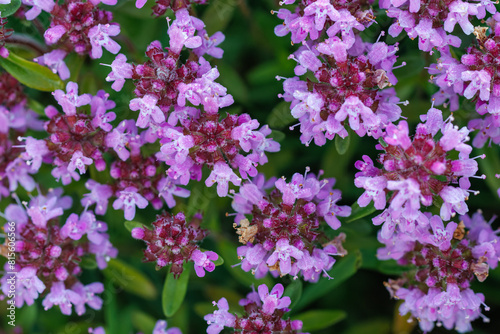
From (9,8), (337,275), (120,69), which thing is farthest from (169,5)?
(337,275)

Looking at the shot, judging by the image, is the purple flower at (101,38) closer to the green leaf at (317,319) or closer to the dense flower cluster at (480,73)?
the dense flower cluster at (480,73)

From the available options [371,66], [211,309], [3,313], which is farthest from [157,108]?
[3,313]

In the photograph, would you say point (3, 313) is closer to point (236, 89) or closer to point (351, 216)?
point (236, 89)

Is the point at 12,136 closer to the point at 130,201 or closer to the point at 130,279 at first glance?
the point at 130,201

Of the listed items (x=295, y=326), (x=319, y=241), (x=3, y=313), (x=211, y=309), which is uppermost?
(x=319, y=241)

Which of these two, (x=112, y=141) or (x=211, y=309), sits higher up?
(x=112, y=141)

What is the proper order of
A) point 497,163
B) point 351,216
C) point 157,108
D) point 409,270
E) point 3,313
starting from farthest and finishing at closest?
1. point 3,313
2. point 497,163
3. point 409,270
4. point 351,216
5. point 157,108

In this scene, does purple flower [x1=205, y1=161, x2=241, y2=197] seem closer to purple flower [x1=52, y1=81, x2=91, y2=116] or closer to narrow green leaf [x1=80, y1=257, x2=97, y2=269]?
purple flower [x1=52, y1=81, x2=91, y2=116]

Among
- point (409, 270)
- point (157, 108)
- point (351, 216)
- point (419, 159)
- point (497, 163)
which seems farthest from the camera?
point (497, 163)

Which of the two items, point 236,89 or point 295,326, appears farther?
point 236,89
